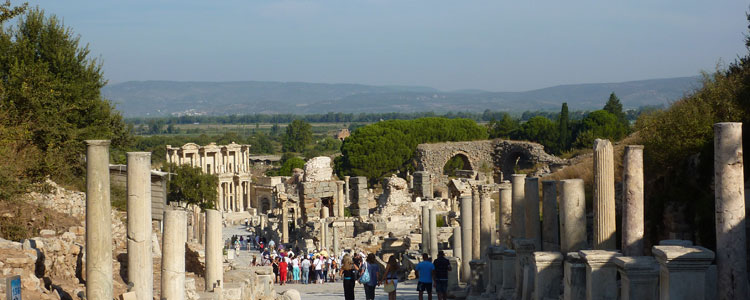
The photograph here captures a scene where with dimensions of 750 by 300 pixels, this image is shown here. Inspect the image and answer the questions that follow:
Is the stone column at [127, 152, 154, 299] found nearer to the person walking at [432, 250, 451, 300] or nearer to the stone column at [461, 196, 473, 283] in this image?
the person walking at [432, 250, 451, 300]

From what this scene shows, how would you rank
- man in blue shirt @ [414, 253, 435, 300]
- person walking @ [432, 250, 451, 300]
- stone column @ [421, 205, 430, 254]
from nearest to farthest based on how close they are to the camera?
man in blue shirt @ [414, 253, 435, 300] → person walking @ [432, 250, 451, 300] → stone column @ [421, 205, 430, 254]

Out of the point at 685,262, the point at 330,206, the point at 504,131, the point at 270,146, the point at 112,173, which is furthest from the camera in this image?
the point at 270,146

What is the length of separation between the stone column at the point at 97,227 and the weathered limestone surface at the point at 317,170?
121 feet

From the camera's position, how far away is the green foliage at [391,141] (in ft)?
195

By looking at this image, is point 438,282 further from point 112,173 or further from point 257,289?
point 112,173

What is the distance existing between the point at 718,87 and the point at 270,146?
416 ft

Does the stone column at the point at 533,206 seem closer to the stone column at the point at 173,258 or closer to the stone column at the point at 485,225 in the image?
the stone column at the point at 485,225

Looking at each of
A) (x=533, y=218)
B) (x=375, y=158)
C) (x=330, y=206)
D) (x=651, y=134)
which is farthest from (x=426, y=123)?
(x=533, y=218)

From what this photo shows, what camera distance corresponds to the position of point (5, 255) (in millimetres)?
10320

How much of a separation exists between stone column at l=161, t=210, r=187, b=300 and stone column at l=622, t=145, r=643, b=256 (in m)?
6.04

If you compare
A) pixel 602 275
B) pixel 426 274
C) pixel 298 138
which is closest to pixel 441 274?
pixel 426 274

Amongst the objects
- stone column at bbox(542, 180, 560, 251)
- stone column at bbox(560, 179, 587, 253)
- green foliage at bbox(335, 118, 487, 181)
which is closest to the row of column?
stone column at bbox(560, 179, 587, 253)

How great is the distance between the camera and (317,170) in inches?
1863

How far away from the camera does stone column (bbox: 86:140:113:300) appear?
988cm
